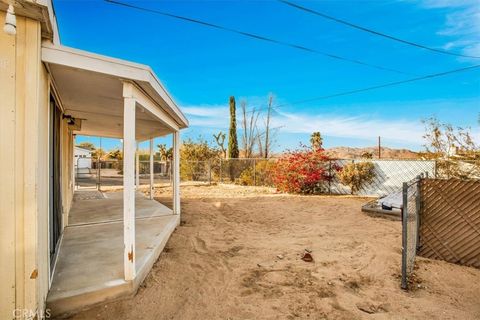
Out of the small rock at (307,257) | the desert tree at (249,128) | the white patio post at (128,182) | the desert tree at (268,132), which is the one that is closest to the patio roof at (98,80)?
the white patio post at (128,182)

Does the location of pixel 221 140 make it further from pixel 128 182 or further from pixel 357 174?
pixel 128 182

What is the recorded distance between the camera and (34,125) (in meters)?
2.29

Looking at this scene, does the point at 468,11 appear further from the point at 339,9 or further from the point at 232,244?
the point at 232,244

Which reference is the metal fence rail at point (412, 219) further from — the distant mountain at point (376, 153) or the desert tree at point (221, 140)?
the distant mountain at point (376, 153)

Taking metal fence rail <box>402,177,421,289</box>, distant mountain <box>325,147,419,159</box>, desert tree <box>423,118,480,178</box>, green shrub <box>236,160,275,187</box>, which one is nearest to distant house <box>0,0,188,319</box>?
metal fence rail <box>402,177,421,289</box>

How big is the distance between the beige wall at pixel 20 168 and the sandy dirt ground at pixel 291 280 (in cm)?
71

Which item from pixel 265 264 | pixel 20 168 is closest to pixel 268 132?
pixel 265 264

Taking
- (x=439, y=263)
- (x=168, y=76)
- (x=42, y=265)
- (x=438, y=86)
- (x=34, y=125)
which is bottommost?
(x=439, y=263)

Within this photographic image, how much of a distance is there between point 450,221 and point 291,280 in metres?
2.77

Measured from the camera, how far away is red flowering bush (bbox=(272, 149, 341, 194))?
12.7 metres

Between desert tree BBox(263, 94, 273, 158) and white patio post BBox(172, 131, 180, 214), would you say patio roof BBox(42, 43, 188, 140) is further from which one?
desert tree BBox(263, 94, 273, 158)

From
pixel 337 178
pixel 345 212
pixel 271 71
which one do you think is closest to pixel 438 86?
pixel 337 178

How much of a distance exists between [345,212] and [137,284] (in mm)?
6812

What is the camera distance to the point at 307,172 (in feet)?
41.5
